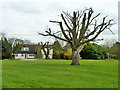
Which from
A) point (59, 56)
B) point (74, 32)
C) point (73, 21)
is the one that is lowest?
point (59, 56)

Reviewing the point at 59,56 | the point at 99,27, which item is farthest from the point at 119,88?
the point at 59,56

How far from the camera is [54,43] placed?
7025cm

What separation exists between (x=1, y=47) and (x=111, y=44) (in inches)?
1859

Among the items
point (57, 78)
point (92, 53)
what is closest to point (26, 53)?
point (92, 53)

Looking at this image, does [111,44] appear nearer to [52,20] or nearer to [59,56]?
[59,56]

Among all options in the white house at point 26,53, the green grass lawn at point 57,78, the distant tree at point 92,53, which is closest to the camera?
the green grass lawn at point 57,78

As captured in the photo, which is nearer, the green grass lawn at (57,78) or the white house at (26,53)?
the green grass lawn at (57,78)

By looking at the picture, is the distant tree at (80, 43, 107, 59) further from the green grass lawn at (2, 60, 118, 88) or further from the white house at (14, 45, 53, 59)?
the green grass lawn at (2, 60, 118, 88)

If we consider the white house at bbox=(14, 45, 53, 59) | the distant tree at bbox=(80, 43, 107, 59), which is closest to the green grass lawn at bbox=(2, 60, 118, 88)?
the distant tree at bbox=(80, 43, 107, 59)

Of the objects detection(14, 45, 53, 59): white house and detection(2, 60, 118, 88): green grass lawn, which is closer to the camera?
detection(2, 60, 118, 88): green grass lawn

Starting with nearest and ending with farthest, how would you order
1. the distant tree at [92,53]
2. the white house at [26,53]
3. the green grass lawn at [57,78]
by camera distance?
the green grass lawn at [57,78], the distant tree at [92,53], the white house at [26,53]

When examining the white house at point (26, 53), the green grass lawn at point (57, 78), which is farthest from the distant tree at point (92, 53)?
the green grass lawn at point (57, 78)

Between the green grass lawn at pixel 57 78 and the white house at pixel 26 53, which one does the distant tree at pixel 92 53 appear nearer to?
the white house at pixel 26 53

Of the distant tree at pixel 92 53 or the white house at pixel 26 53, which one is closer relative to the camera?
the distant tree at pixel 92 53
